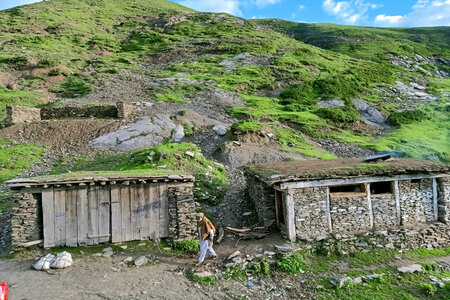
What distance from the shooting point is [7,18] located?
5509 cm

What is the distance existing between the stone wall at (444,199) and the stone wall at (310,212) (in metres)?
5.48

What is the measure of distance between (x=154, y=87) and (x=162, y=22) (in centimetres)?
4199

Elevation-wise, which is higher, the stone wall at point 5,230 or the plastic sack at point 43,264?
the stone wall at point 5,230

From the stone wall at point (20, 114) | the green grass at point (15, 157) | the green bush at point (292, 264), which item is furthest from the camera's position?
the stone wall at point (20, 114)

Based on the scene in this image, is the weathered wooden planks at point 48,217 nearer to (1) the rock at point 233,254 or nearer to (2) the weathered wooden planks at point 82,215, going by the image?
(2) the weathered wooden planks at point 82,215

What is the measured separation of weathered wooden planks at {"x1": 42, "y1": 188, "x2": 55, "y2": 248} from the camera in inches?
447

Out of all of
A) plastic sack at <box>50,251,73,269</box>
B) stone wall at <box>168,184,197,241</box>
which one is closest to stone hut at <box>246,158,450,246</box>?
stone wall at <box>168,184,197,241</box>

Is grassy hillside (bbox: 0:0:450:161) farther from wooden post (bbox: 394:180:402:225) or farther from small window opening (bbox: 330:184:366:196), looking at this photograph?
wooden post (bbox: 394:180:402:225)

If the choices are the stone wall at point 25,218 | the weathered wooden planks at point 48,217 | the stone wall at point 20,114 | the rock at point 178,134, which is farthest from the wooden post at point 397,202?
the stone wall at point 20,114

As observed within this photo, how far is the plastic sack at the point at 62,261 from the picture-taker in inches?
403

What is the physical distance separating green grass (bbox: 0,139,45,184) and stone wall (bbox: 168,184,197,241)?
36.6ft

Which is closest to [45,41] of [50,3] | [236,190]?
[50,3]

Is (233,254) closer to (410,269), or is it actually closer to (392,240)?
(410,269)

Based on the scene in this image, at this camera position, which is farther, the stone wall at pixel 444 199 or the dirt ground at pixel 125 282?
the stone wall at pixel 444 199
